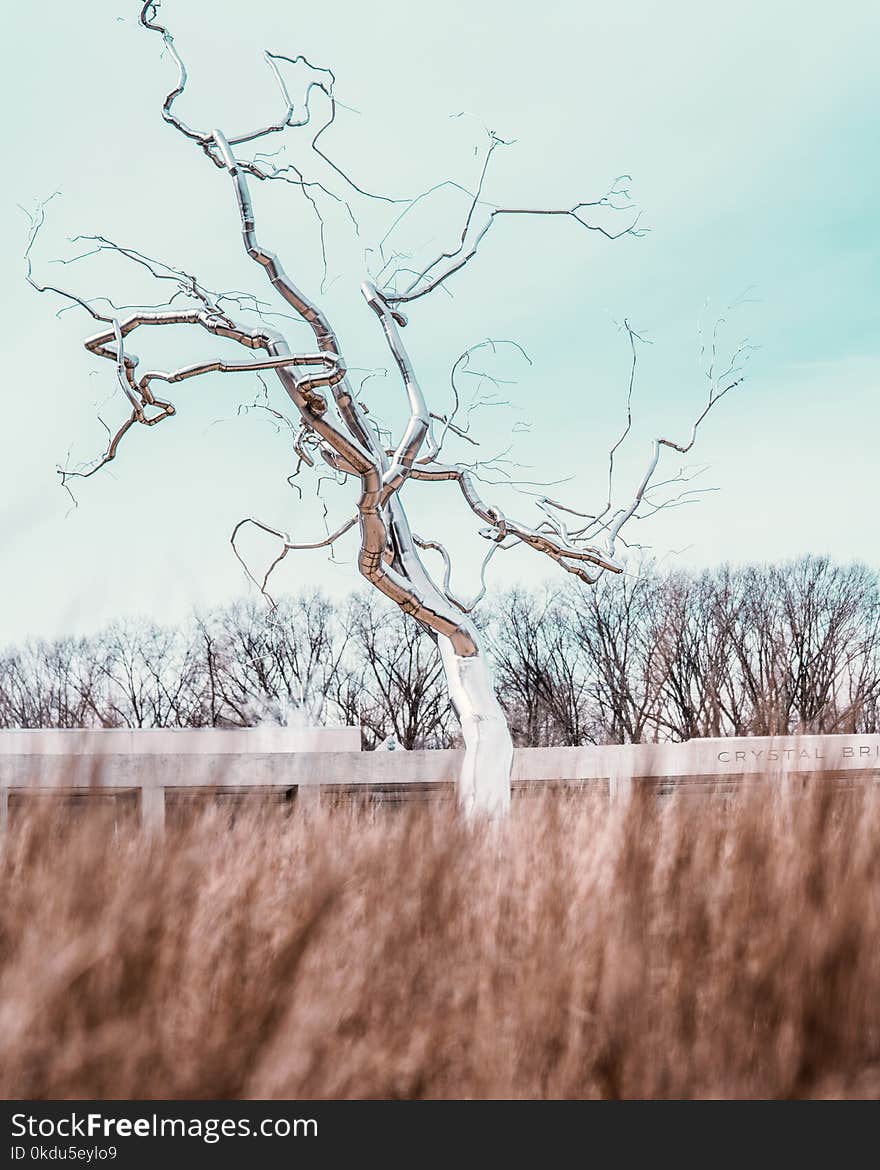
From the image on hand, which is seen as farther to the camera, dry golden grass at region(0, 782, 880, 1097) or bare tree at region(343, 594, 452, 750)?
bare tree at region(343, 594, 452, 750)

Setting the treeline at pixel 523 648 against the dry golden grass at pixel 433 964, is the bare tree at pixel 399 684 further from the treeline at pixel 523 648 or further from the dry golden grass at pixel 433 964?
the dry golden grass at pixel 433 964

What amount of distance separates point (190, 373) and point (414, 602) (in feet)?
11.2

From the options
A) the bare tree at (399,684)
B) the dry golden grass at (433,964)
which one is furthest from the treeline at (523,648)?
the dry golden grass at (433,964)

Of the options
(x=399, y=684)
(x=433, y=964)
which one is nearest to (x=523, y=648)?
(x=399, y=684)

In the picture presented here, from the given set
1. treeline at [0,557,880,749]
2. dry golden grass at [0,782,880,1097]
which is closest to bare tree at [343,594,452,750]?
treeline at [0,557,880,749]

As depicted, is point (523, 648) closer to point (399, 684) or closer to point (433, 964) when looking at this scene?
point (399, 684)

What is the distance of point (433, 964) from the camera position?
2523 millimetres

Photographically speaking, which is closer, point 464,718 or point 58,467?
point 464,718

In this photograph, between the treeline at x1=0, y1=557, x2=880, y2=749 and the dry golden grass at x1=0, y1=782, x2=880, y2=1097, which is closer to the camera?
the dry golden grass at x1=0, y1=782, x2=880, y2=1097

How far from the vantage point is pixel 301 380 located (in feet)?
38.9

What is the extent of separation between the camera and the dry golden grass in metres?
2.16

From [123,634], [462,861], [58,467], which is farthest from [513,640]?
[462,861]

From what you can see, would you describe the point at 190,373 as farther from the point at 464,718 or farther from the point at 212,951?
the point at 212,951

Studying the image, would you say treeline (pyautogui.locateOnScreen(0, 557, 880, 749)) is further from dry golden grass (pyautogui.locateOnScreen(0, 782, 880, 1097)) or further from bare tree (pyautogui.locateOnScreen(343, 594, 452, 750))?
dry golden grass (pyautogui.locateOnScreen(0, 782, 880, 1097))
